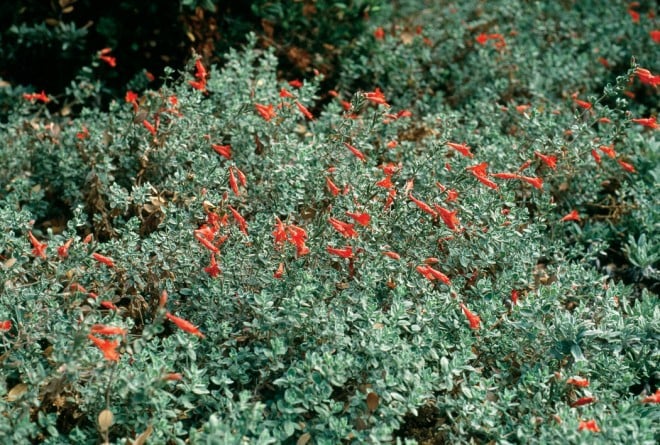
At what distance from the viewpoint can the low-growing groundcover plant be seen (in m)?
2.61

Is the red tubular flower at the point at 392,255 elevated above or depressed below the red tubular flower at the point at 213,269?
above

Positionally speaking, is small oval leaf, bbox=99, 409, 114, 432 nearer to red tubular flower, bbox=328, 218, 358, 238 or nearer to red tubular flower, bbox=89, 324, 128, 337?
red tubular flower, bbox=89, 324, 128, 337

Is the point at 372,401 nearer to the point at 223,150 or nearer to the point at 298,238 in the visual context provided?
the point at 298,238

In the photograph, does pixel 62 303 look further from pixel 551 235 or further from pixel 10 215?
pixel 551 235

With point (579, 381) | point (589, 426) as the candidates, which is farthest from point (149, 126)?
point (589, 426)

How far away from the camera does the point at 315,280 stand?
2.98 m

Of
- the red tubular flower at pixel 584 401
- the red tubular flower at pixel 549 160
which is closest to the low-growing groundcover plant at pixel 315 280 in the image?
the red tubular flower at pixel 584 401

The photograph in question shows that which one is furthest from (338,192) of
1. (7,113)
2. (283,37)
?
(7,113)

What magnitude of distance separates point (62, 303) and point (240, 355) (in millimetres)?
885

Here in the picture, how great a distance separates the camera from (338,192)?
3312mm

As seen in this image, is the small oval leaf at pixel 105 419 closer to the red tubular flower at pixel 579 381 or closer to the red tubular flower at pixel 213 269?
the red tubular flower at pixel 213 269

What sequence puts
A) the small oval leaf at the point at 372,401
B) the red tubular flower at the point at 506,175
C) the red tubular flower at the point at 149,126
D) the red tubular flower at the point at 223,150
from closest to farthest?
the small oval leaf at the point at 372,401
the red tubular flower at the point at 506,175
the red tubular flower at the point at 223,150
the red tubular flower at the point at 149,126

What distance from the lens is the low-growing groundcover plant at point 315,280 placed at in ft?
8.57

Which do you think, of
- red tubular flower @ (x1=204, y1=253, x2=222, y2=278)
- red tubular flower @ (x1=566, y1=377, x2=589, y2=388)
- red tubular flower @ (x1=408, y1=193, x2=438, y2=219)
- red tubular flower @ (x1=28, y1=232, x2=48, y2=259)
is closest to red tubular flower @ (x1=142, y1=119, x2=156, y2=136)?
red tubular flower @ (x1=28, y1=232, x2=48, y2=259)
